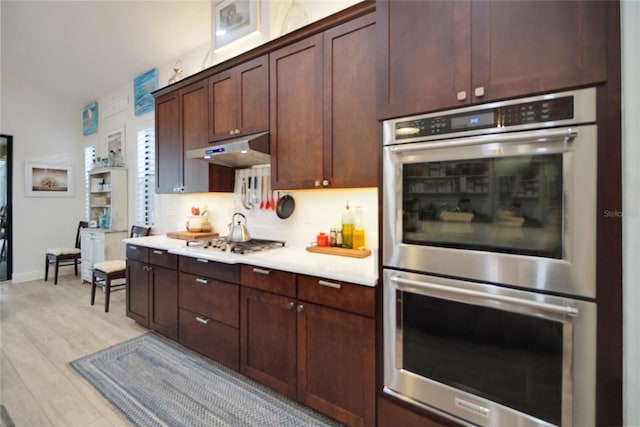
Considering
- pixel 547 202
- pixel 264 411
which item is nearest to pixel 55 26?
pixel 264 411

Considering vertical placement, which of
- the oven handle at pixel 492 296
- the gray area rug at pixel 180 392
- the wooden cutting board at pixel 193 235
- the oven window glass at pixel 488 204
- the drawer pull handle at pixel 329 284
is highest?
the oven window glass at pixel 488 204

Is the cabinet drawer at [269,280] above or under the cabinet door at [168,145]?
under

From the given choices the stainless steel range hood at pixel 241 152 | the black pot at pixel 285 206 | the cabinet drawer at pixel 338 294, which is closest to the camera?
the cabinet drawer at pixel 338 294

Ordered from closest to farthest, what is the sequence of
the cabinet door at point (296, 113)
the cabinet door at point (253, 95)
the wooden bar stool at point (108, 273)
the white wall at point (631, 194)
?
the white wall at point (631, 194) < the cabinet door at point (296, 113) < the cabinet door at point (253, 95) < the wooden bar stool at point (108, 273)

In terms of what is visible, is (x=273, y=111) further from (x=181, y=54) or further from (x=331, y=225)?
(x=181, y=54)

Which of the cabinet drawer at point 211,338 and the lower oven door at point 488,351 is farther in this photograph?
the cabinet drawer at point 211,338

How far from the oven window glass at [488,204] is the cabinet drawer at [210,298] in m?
1.35

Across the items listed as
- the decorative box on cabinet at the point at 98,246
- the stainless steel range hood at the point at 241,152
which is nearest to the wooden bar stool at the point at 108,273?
the decorative box on cabinet at the point at 98,246

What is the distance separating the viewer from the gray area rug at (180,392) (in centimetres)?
176

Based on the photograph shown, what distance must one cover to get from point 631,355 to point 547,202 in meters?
0.59

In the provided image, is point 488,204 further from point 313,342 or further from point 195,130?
point 195,130

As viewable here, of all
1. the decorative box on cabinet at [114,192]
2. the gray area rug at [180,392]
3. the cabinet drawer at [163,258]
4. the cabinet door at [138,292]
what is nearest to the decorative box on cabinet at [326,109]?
the cabinet drawer at [163,258]

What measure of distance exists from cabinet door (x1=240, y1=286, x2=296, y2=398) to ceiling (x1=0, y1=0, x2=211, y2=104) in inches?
114

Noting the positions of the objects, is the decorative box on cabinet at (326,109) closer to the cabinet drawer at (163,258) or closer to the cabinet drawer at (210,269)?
the cabinet drawer at (210,269)
